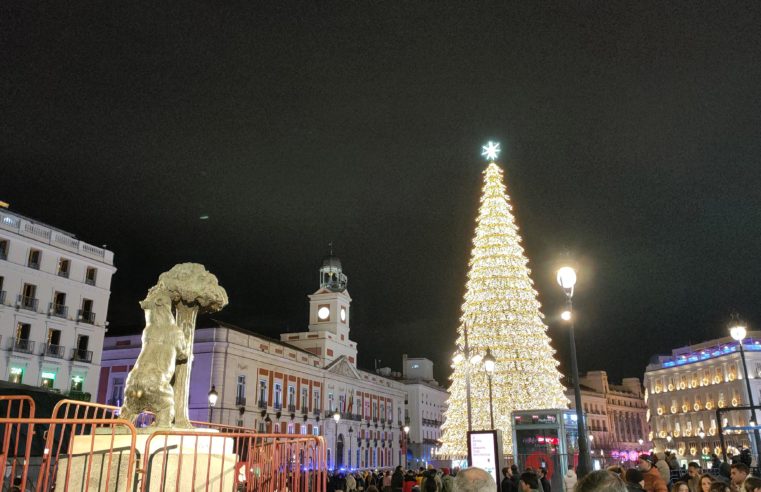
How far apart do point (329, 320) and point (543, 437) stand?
135 feet

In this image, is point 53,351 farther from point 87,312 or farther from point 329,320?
point 329,320

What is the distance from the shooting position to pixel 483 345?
3278 cm

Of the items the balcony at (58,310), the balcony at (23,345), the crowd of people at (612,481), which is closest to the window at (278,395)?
the balcony at (58,310)

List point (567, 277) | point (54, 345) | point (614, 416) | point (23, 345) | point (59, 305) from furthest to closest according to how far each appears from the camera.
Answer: point (614, 416)
point (59, 305)
point (54, 345)
point (23, 345)
point (567, 277)

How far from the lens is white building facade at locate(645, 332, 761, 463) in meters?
71.4

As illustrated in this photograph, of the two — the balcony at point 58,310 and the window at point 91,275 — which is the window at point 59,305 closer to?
the balcony at point 58,310

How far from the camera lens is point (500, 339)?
32.8 meters

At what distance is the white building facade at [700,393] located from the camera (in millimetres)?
71438

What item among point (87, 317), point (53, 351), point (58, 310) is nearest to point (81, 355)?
point (53, 351)

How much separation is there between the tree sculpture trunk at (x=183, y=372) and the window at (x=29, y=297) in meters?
31.9

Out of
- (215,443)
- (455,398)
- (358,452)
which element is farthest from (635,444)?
(215,443)

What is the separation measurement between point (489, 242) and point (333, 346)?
30828mm

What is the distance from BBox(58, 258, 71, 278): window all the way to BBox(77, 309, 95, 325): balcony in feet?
8.19

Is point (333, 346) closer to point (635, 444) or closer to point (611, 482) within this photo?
point (611, 482)
